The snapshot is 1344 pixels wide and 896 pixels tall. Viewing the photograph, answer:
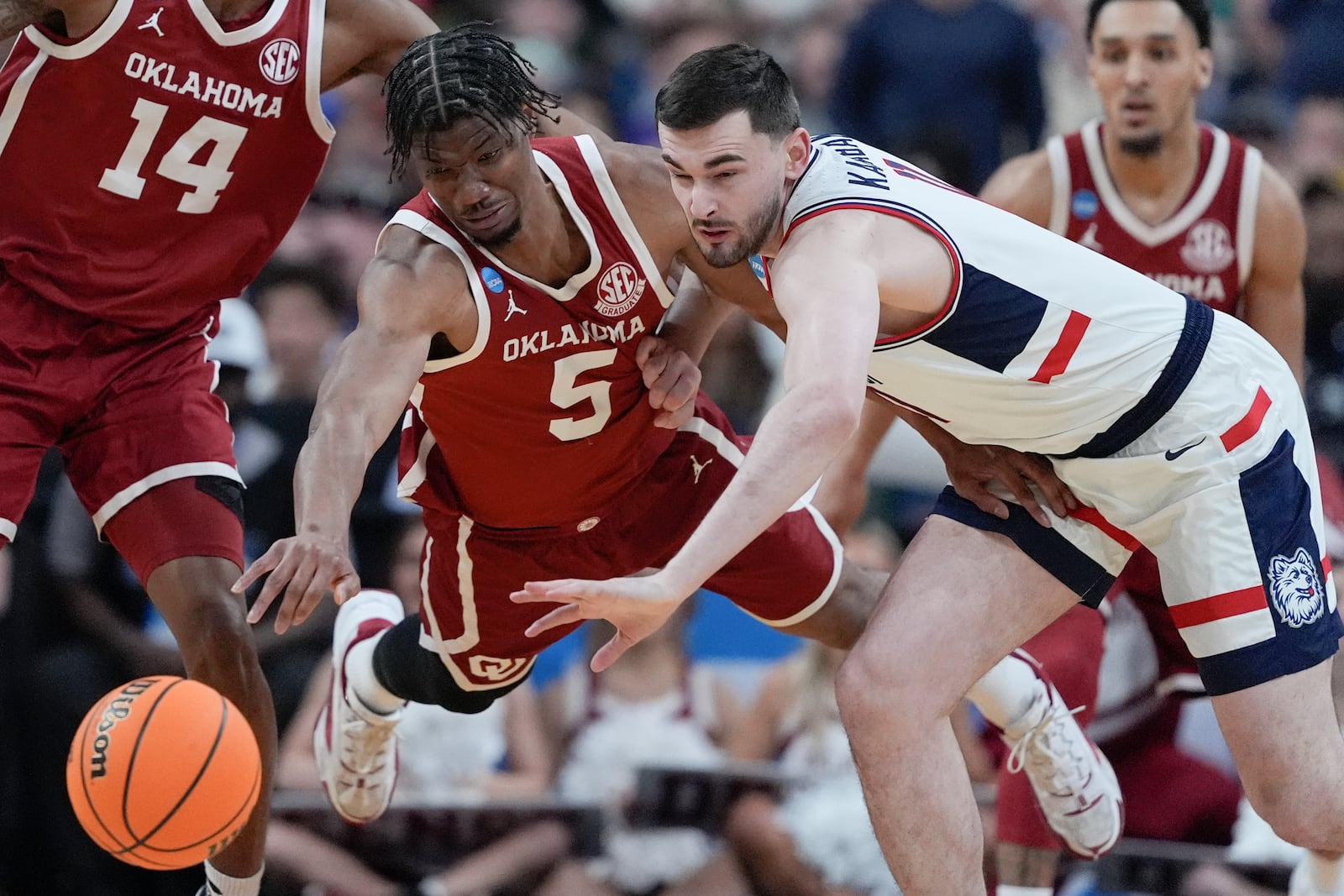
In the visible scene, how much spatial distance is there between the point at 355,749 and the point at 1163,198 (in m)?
3.38

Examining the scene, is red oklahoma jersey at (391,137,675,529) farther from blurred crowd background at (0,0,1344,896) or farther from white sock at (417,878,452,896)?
white sock at (417,878,452,896)

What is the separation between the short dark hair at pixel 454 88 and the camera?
4668 mm

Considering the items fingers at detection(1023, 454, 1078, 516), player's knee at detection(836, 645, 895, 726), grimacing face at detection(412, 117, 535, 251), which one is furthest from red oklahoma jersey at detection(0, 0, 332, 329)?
fingers at detection(1023, 454, 1078, 516)

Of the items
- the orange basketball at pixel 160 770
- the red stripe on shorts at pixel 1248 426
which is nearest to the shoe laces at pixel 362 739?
the orange basketball at pixel 160 770

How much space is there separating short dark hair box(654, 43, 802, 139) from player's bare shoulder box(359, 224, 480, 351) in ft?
2.51

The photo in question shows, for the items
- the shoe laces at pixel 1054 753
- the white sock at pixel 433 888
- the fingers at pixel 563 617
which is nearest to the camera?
the fingers at pixel 563 617

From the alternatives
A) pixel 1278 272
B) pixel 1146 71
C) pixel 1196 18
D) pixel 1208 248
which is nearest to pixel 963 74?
pixel 1196 18

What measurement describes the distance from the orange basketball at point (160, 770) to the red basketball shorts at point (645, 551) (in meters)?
1.15

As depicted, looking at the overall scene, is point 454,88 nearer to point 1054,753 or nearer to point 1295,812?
point 1054,753

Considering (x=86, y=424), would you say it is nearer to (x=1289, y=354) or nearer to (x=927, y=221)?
(x=927, y=221)

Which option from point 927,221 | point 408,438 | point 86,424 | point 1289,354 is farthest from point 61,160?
point 1289,354

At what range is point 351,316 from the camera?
30.7ft

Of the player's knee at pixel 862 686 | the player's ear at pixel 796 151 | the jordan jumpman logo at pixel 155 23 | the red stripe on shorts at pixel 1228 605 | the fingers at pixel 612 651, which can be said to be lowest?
the player's knee at pixel 862 686

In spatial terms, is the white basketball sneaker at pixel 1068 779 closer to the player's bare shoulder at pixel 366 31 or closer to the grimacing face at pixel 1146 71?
the grimacing face at pixel 1146 71
